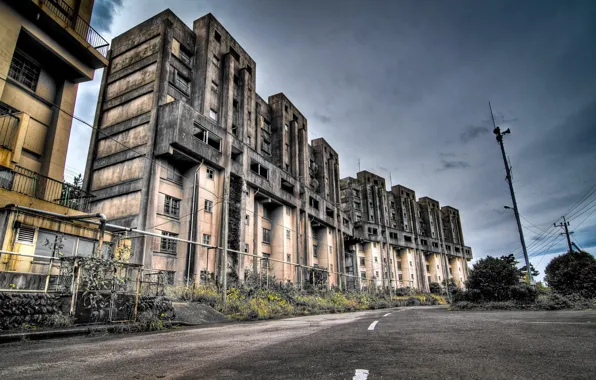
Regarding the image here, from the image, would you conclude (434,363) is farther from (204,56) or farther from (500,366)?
(204,56)

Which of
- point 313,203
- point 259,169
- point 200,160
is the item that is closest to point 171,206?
point 200,160

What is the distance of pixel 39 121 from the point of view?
1789 centimetres

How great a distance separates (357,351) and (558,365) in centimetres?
236

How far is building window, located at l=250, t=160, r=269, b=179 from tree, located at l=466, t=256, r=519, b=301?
22.5 meters

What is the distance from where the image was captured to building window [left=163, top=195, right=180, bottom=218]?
87.2 ft

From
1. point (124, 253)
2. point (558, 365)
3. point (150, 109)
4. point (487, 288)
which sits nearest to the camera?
point (558, 365)

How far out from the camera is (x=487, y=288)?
20.0 metres

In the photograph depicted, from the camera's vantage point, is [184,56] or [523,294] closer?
[523,294]

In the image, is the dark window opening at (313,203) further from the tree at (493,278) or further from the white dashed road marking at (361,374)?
the white dashed road marking at (361,374)

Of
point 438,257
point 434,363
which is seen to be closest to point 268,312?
point 434,363

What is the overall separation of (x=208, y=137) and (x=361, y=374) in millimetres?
29238

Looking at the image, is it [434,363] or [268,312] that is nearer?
[434,363]

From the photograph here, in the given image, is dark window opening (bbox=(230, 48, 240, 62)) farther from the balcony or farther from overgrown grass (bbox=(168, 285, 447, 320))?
overgrown grass (bbox=(168, 285, 447, 320))

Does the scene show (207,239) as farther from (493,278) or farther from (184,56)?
(493,278)
